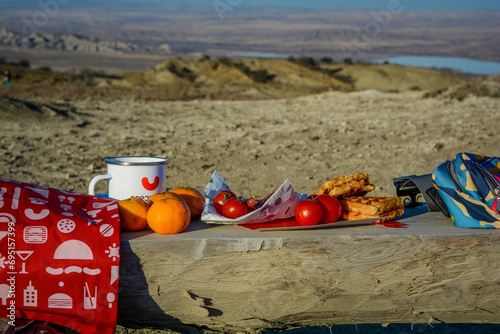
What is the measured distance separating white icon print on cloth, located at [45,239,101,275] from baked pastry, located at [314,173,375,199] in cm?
126

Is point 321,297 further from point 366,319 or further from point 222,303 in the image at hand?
point 222,303

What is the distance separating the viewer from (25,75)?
27.7m

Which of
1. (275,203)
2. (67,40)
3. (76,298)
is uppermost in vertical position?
(67,40)

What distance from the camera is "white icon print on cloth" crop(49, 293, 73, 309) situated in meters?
2.12

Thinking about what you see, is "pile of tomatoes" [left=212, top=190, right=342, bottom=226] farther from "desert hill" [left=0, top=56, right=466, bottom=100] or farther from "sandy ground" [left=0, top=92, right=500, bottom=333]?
"desert hill" [left=0, top=56, right=466, bottom=100]

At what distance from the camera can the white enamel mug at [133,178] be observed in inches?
100

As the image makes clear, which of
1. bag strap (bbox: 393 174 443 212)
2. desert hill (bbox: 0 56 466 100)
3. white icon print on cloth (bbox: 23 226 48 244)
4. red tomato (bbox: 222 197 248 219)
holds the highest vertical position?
desert hill (bbox: 0 56 466 100)

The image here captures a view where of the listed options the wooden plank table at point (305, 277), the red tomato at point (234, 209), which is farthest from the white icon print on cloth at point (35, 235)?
the red tomato at point (234, 209)

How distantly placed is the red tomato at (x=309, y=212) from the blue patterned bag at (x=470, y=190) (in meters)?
0.73

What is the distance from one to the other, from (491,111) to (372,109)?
2782mm

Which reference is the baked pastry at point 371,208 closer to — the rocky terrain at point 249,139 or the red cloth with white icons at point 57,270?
the red cloth with white icons at point 57,270

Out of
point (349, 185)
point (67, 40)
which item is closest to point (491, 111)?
point (349, 185)

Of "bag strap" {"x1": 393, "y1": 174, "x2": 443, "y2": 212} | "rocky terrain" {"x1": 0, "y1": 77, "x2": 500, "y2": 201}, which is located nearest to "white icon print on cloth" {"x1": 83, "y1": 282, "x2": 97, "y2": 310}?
"bag strap" {"x1": 393, "y1": 174, "x2": 443, "y2": 212}

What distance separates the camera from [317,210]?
8.04 ft
